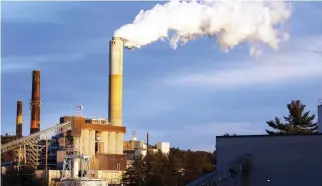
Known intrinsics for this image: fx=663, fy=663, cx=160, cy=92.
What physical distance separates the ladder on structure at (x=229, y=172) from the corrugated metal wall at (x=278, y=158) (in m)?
0.47

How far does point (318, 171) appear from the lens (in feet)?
143

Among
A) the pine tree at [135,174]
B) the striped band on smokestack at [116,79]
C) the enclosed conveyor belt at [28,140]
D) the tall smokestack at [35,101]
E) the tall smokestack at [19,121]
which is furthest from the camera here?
the tall smokestack at [19,121]

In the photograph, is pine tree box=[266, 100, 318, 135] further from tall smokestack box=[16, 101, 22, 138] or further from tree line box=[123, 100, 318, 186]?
tall smokestack box=[16, 101, 22, 138]

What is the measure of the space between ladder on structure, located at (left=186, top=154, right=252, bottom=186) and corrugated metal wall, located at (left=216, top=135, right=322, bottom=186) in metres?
0.47

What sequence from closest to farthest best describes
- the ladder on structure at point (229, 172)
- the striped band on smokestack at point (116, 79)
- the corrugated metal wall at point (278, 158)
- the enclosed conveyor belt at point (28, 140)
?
the corrugated metal wall at point (278, 158) < the ladder on structure at point (229, 172) < the striped band on smokestack at point (116, 79) < the enclosed conveyor belt at point (28, 140)

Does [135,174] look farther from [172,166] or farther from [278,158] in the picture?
[278,158]

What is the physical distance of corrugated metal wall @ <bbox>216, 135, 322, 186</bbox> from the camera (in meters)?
43.8

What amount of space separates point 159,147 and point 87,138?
1885 cm

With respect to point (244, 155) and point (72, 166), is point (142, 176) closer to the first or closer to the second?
point (72, 166)

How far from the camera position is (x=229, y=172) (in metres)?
46.7

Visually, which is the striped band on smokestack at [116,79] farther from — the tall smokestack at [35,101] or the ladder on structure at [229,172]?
the ladder on structure at [229,172]

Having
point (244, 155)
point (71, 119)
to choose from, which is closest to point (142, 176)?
point (71, 119)

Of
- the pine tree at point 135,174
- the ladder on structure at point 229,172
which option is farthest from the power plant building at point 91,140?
the ladder on structure at point 229,172

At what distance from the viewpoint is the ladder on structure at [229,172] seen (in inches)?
1802
